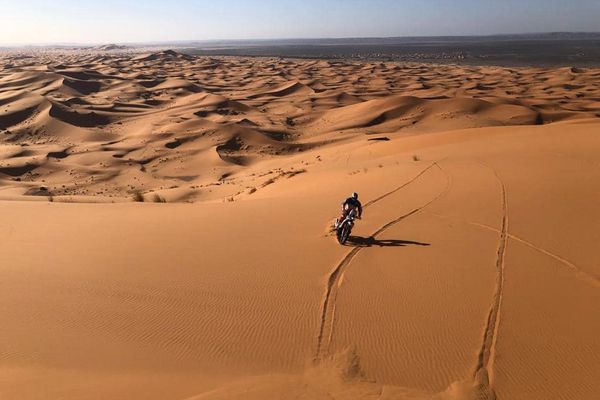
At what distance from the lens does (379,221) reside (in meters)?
8.00

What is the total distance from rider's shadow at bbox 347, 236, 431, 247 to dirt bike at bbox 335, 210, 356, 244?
0.14m

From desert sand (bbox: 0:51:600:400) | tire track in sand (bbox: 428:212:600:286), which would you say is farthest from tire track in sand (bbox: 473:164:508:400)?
tire track in sand (bbox: 428:212:600:286)

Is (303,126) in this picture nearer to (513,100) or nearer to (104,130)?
(104,130)

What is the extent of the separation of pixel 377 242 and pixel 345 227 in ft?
1.75

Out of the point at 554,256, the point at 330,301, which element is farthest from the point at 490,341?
the point at 554,256

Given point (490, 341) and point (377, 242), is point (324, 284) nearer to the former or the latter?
point (377, 242)

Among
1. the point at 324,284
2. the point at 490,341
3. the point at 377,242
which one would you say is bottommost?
the point at 377,242

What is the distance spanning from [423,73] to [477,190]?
42.6 m

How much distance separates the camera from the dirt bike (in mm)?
6746

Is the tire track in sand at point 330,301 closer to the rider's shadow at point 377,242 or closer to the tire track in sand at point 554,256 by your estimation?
the rider's shadow at point 377,242

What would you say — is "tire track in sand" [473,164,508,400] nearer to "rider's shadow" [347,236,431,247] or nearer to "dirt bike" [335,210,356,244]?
"rider's shadow" [347,236,431,247]

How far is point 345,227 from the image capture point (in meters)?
6.77

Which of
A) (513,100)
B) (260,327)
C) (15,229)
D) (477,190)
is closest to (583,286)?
(260,327)

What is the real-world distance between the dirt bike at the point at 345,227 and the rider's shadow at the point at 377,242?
5.6 inches
